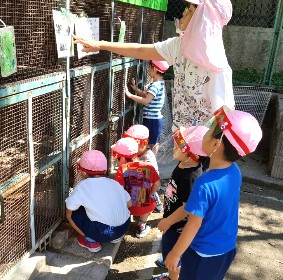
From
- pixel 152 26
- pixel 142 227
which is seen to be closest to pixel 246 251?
pixel 142 227

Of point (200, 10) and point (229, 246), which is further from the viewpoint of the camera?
point (200, 10)

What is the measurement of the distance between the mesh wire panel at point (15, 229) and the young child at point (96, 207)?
406mm

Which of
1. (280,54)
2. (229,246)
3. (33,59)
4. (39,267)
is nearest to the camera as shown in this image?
(229,246)

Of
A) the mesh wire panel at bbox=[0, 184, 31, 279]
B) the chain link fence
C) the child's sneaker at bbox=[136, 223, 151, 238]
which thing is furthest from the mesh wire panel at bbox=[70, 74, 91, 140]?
the child's sneaker at bbox=[136, 223, 151, 238]

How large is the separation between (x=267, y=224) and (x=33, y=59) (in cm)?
Result: 321

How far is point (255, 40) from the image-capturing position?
6535 millimetres

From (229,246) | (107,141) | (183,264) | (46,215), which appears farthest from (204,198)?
(107,141)

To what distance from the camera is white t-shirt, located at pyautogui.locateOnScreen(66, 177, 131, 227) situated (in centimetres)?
291

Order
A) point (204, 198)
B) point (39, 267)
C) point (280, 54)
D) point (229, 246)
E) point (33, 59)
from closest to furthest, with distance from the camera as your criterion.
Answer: point (204, 198)
point (229, 246)
point (33, 59)
point (39, 267)
point (280, 54)

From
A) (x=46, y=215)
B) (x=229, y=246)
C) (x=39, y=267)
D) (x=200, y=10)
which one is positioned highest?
A: (x=200, y=10)

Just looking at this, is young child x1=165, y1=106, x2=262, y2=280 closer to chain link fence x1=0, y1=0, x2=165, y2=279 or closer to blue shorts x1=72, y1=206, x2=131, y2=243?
blue shorts x1=72, y1=206, x2=131, y2=243

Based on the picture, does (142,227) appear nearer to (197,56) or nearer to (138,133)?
(138,133)

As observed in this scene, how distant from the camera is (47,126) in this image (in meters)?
2.71

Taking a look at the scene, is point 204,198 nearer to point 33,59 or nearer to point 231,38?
point 33,59
